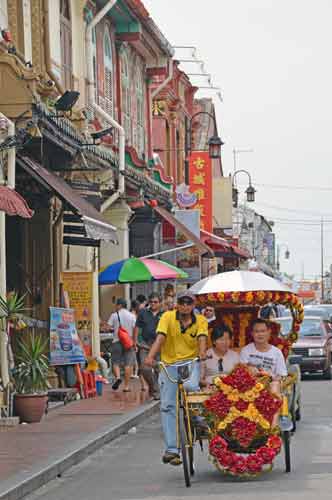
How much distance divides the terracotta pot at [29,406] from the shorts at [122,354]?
549 cm

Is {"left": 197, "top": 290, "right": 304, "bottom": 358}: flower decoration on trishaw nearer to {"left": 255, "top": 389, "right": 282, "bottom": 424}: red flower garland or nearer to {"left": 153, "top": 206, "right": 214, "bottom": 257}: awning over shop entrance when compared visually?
{"left": 255, "top": 389, "right": 282, "bottom": 424}: red flower garland

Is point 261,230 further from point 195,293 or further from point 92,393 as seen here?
point 195,293

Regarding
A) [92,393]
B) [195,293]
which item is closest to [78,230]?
[92,393]

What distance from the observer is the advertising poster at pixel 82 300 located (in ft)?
75.7

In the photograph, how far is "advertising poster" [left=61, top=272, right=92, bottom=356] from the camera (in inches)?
909

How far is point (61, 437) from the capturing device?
1554 cm

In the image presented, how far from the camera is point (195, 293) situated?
13875 millimetres

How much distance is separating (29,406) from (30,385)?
333mm

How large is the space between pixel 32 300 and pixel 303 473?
10493mm

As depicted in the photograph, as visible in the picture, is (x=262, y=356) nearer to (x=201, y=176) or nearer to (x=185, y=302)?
(x=185, y=302)

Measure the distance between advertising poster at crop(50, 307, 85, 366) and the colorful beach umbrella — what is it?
305cm

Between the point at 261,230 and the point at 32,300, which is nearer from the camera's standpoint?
the point at 32,300

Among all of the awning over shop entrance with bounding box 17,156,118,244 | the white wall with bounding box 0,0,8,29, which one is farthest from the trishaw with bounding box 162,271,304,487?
the white wall with bounding box 0,0,8,29

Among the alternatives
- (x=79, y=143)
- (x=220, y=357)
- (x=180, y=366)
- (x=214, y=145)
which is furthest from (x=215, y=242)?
(x=180, y=366)
